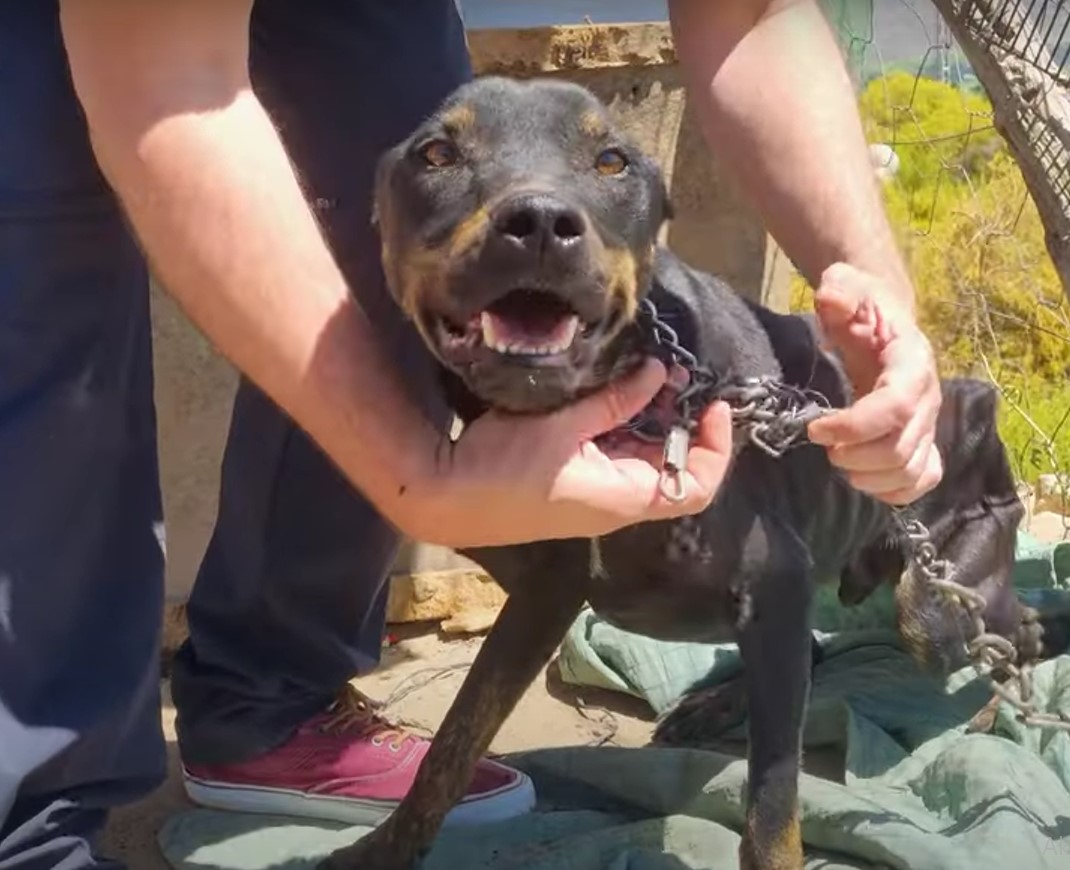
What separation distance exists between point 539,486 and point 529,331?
351mm

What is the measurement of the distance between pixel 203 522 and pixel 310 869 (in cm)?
117

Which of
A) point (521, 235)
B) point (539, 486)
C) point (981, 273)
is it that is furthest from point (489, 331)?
point (981, 273)

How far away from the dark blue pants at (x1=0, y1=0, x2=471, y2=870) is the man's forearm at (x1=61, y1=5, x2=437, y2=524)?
38 centimetres

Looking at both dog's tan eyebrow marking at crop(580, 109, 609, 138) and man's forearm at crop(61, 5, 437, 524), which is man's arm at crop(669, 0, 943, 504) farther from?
man's forearm at crop(61, 5, 437, 524)

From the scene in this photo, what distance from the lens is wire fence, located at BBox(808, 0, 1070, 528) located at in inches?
194

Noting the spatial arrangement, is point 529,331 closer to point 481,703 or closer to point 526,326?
point 526,326

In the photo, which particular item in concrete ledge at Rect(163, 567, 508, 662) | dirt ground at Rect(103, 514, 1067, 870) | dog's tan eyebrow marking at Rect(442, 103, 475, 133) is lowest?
dirt ground at Rect(103, 514, 1067, 870)

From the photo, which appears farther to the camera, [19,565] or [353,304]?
[19,565]

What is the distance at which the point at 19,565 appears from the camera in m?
2.37

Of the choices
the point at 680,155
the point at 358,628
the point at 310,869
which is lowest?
the point at 310,869

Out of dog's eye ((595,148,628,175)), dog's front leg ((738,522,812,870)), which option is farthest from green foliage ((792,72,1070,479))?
dog's eye ((595,148,628,175))

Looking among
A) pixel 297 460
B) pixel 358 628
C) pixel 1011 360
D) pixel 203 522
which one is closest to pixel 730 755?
pixel 358 628

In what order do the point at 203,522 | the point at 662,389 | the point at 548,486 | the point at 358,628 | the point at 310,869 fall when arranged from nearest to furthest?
the point at 548,486 → the point at 662,389 → the point at 310,869 → the point at 358,628 → the point at 203,522

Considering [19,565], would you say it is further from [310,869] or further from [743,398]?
[743,398]
